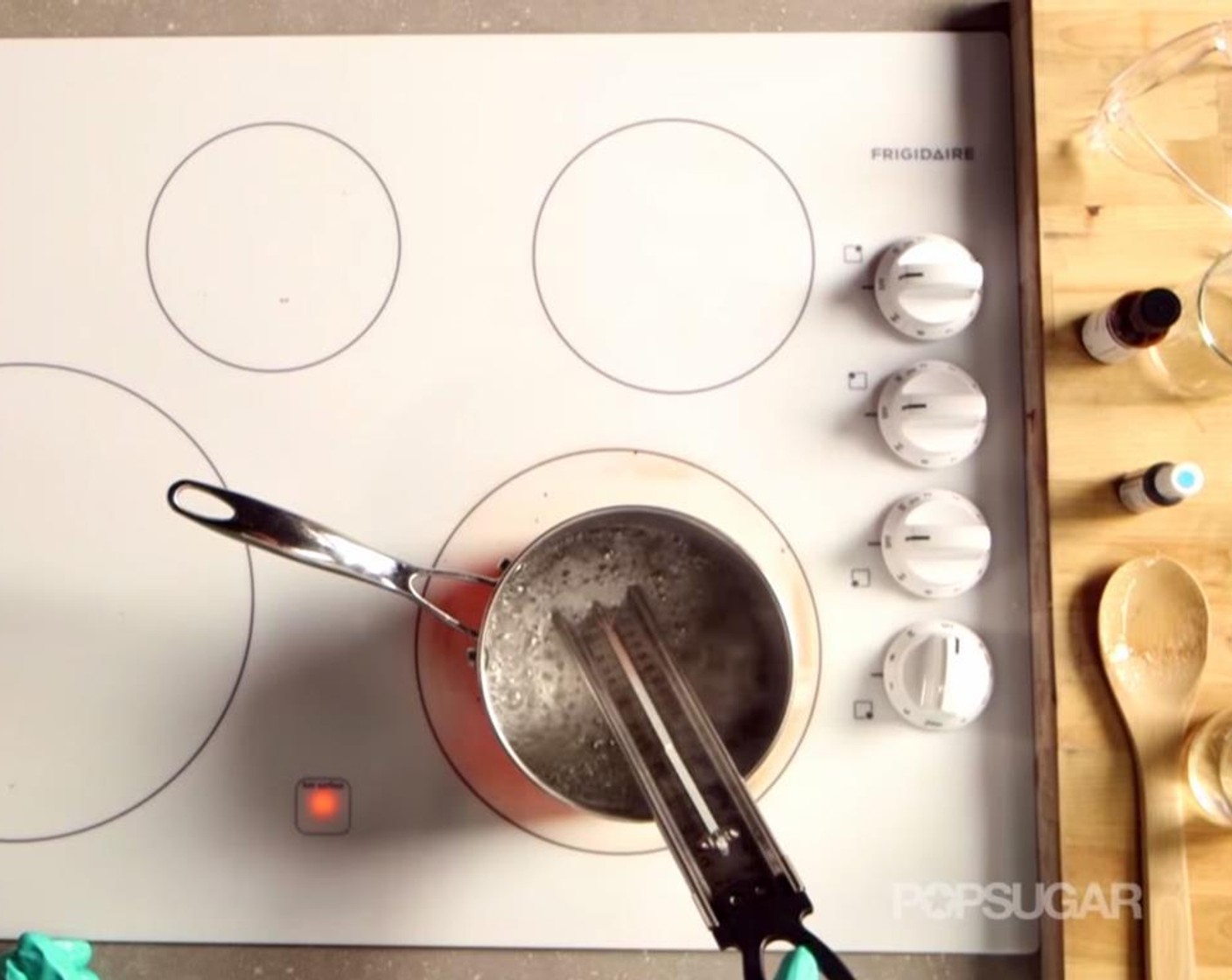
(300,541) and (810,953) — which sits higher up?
(300,541)

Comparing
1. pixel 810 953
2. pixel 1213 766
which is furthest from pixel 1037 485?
pixel 810 953

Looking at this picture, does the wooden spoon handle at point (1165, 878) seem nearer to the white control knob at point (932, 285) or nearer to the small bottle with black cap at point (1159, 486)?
the small bottle with black cap at point (1159, 486)

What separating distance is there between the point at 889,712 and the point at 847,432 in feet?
0.47

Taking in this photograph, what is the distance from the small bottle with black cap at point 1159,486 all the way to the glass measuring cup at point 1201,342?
4 centimetres

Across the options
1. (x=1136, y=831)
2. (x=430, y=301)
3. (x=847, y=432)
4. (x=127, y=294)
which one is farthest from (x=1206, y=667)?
(x=127, y=294)

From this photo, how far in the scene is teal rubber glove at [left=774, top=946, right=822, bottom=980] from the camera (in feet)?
1.40

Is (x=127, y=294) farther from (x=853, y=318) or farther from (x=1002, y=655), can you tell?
(x=1002, y=655)

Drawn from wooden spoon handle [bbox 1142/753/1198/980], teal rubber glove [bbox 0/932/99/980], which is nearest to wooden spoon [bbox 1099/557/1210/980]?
wooden spoon handle [bbox 1142/753/1198/980]

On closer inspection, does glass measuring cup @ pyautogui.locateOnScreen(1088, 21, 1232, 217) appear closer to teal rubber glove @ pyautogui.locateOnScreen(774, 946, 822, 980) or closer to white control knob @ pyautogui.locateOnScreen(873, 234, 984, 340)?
white control knob @ pyautogui.locateOnScreen(873, 234, 984, 340)

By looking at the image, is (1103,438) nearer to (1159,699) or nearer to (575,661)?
(1159,699)

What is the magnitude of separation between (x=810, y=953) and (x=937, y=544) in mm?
209

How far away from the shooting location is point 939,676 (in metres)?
0.52

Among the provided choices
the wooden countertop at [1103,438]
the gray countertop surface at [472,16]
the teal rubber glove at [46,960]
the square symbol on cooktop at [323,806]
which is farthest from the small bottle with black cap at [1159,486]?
the teal rubber glove at [46,960]

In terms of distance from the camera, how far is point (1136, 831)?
53cm
